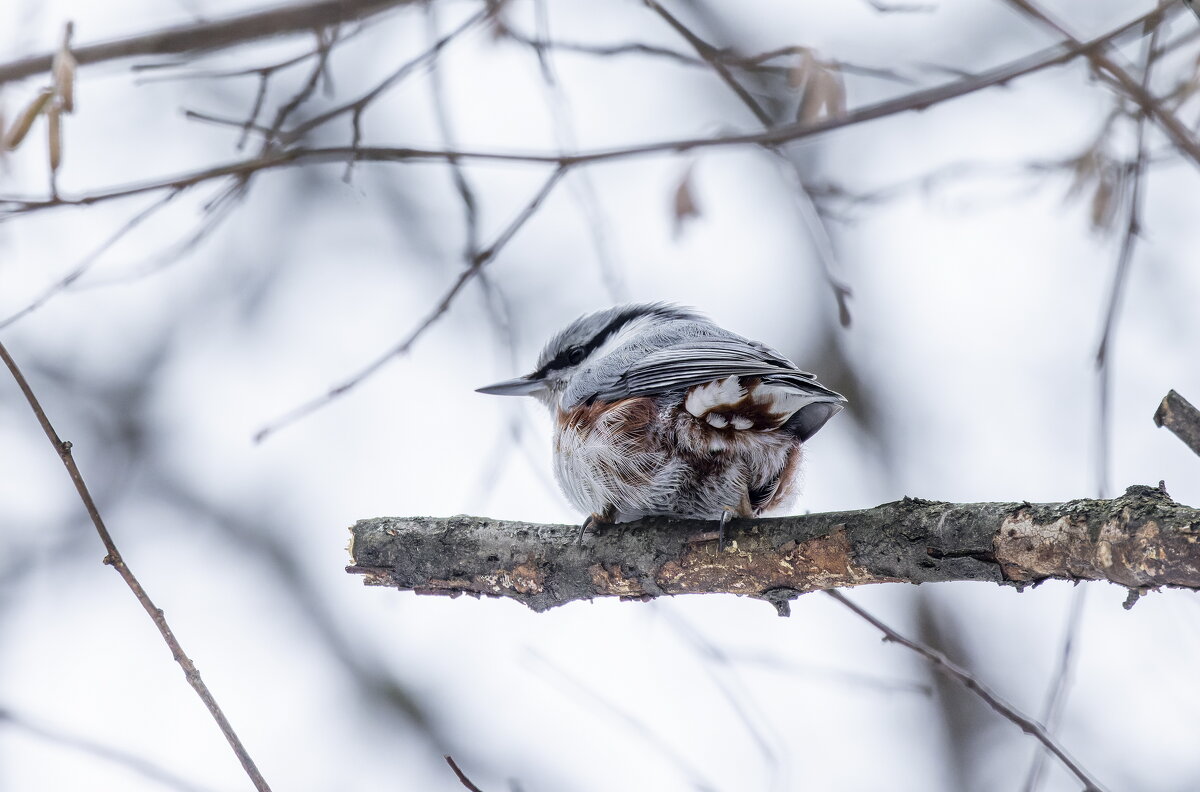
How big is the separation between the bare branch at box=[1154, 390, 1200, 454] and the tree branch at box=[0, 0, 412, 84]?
199 centimetres

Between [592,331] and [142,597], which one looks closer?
[142,597]

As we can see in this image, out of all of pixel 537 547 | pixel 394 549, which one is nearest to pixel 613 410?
pixel 537 547

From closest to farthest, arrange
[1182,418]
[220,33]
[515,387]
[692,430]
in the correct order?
[1182,418] → [692,430] → [220,33] → [515,387]

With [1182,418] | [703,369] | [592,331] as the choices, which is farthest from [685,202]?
[1182,418]

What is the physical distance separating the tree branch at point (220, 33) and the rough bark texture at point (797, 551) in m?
1.31

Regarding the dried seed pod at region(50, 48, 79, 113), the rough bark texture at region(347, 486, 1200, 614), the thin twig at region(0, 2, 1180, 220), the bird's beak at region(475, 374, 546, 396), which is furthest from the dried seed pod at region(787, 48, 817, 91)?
the dried seed pod at region(50, 48, 79, 113)

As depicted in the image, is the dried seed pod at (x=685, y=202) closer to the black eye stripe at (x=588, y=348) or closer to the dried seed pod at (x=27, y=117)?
the black eye stripe at (x=588, y=348)

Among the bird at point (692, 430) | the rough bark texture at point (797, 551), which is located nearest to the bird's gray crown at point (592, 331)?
the bird at point (692, 430)

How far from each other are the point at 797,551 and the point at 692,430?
50cm

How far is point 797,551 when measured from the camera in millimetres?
1969

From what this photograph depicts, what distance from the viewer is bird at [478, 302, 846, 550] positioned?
228 cm

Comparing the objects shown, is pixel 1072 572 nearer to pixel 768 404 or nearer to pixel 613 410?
pixel 768 404

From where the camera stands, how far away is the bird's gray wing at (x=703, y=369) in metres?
2.23

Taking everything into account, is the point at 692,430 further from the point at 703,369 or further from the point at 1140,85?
the point at 1140,85
